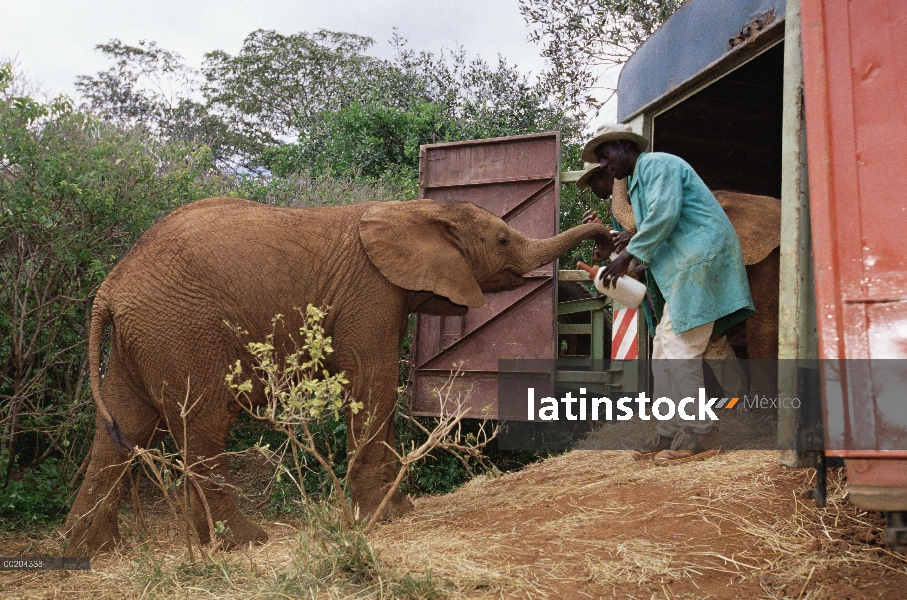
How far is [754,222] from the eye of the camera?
6684 mm

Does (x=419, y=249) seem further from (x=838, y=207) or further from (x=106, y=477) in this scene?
(x=838, y=207)

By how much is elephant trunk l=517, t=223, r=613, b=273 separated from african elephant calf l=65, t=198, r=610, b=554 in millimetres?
564

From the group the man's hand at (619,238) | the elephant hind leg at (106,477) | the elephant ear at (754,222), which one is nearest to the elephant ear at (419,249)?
the man's hand at (619,238)

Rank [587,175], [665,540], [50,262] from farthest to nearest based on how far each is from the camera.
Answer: [50,262] → [587,175] → [665,540]

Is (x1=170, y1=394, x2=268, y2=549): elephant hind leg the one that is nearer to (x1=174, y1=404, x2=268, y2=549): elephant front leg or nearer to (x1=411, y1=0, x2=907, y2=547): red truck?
(x1=174, y1=404, x2=268, y2=549): elephant front leg

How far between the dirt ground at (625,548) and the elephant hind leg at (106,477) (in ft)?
0.68

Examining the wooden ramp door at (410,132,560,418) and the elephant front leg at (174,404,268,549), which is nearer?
the elephant front leg at (174,404,268,549)

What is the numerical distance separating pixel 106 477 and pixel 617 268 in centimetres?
376

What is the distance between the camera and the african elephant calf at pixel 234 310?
18.0ft

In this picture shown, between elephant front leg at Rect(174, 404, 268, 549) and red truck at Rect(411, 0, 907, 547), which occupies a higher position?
red truck at Rect(411, 0, 907, 547)

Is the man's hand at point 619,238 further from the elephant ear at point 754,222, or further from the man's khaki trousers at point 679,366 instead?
the elephant ear at point 754,222

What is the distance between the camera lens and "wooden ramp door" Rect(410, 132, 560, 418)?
26.9 feet

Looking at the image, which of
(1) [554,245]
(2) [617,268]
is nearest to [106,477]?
(1) [554,245]

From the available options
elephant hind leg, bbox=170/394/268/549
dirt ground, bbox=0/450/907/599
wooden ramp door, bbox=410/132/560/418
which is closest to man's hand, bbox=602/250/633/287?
dirt ground, bbox=0/450/907/599
